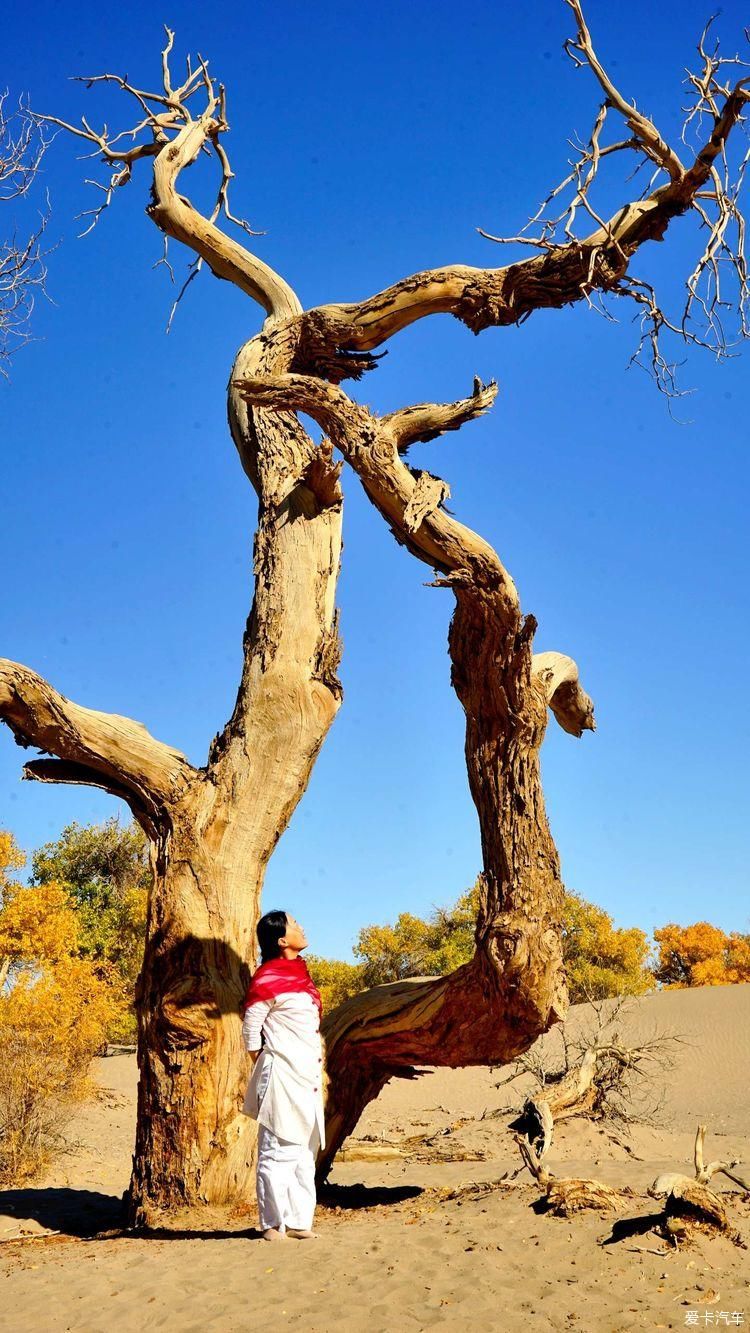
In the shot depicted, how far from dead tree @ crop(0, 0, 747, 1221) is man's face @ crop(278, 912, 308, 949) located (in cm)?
88

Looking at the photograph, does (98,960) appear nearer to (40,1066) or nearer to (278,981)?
(40,1066)

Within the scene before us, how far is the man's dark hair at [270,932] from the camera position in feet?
18.8

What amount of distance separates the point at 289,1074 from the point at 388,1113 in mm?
12189

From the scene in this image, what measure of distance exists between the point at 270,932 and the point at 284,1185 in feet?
4.14

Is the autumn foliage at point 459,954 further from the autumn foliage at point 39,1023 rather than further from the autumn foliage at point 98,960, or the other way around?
the autumn foliage at point 39,1023

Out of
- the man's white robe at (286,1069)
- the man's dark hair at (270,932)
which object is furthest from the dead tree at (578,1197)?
the man's dark hair at (270,932)

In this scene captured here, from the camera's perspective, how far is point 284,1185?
5.30 meters

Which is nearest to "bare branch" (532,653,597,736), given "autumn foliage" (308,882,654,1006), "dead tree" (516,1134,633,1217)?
"dead tree" (516,1134,633,1217)

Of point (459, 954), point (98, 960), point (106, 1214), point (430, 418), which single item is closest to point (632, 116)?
point (430, 418)

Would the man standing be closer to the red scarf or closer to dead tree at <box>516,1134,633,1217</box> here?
the red scarf

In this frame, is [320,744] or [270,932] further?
[320,744]

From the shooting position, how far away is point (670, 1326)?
385 cm

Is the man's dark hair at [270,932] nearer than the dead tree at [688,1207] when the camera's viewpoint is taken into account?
No

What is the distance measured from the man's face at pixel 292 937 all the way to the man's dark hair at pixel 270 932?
0.08ft
